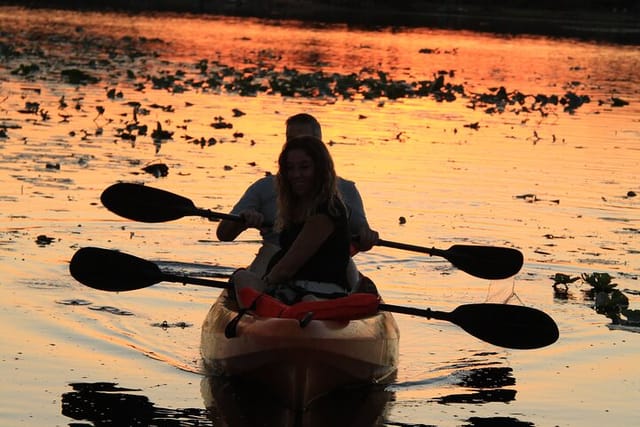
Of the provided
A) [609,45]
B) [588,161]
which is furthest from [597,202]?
[609,45]

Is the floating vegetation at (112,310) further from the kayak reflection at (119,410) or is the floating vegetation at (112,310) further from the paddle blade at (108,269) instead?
the kayak reflection at (119,410)

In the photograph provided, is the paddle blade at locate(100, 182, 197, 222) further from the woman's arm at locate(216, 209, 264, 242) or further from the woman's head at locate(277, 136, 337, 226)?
the woman's head at locate(277, 136, 337, 226)

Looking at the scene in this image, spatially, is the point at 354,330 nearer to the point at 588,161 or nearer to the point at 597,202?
the point at 597,202

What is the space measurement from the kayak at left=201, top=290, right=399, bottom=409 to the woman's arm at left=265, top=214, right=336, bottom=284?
254mm

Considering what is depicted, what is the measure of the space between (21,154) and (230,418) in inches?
435

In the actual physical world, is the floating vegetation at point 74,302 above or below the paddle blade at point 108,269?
below

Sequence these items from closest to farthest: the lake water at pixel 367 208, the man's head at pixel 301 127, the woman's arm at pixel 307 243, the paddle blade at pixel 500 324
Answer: the woman's arm at pixel 307 243, the lake water at pixel 367 208, the paddle blade at pixel 500 324, the man's head at pixel 301 127

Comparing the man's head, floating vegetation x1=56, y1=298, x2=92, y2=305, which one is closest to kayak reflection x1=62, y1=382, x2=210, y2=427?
the man's head

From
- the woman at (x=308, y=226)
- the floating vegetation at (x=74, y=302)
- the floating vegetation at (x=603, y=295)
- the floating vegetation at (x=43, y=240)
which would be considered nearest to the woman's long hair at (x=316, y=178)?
the woman at (x=308, y=226)

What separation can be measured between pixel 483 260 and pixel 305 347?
9.62 feet

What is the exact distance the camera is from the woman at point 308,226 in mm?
9477

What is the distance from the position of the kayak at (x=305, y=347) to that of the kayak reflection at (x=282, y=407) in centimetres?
7

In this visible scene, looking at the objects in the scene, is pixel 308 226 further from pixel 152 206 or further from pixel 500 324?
pixel 152 206

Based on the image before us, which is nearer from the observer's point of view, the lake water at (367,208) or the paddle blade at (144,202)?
the lake water at (367,208)
